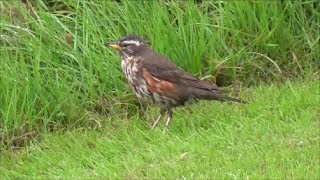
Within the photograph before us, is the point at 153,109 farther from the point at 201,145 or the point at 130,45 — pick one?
the point at 201,145

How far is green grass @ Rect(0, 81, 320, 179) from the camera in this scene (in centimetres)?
712

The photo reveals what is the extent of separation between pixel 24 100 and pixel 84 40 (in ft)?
3.87

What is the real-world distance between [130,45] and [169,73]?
1.73ft

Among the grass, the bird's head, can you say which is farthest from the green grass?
the bird's head

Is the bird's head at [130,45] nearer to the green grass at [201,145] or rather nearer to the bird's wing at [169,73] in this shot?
the bird's wing at [169,73]

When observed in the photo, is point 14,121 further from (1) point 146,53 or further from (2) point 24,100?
(1) point 146,53

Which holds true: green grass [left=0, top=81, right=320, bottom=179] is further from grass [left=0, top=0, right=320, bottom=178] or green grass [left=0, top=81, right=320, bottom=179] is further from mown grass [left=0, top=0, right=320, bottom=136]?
mown grass [left=0, top=0, right=320, bottom=136]

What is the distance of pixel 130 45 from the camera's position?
8.91 metres

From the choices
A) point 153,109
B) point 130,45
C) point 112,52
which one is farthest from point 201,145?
point 112,52

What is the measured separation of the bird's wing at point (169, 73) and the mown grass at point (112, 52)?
852mm

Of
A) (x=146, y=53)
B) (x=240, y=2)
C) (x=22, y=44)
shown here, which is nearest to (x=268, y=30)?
(x=240, y=2)

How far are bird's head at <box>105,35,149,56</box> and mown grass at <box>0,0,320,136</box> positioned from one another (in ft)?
2.27

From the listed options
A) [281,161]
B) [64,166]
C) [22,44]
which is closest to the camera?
[281,161]

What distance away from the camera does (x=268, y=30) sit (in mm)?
10211
